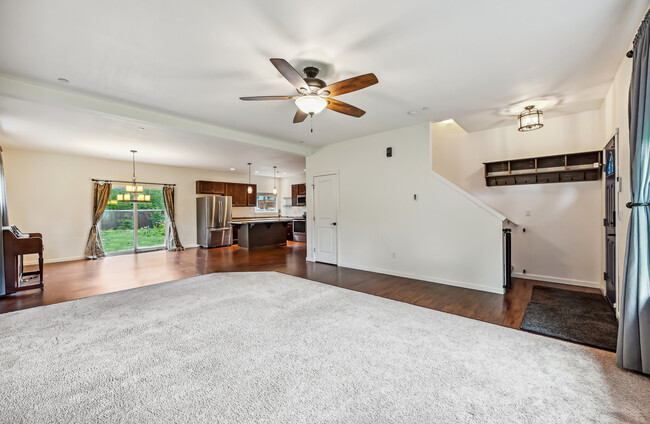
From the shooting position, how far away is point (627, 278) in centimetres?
200

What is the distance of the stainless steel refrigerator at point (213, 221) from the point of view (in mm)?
8914

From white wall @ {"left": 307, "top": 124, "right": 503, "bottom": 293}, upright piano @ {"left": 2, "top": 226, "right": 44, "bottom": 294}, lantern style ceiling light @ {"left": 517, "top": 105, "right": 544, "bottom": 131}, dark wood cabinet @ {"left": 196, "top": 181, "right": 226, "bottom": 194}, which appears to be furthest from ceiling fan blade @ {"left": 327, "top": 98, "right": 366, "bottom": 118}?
dark wood cabinet @ {"left": 196, "top": 181, "right": 226, "bottom": 194}

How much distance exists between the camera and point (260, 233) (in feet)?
29.3

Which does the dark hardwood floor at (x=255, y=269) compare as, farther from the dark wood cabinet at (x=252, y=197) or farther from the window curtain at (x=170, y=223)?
the dark wood cabinet at (x=252, y=197)

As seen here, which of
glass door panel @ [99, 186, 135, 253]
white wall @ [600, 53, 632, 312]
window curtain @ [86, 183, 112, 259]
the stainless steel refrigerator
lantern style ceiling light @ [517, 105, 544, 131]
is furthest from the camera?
the stainless steel refrigerator

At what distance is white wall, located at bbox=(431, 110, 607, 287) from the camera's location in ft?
14.1

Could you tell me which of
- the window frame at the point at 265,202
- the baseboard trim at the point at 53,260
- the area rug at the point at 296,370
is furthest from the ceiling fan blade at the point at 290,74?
the window frame at the point at 265,202

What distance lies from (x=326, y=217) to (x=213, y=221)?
4601 millimetres

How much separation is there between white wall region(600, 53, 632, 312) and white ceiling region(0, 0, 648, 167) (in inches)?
6.7

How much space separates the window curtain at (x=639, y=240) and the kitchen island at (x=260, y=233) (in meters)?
8.01

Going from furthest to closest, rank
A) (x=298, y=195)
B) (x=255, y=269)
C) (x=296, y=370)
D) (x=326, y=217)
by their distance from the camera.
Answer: (x=298, y=195)
(x=326, y=217)
(x=255, y=269)
(x=296, y=370)

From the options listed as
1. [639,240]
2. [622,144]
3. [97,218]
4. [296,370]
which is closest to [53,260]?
[97,218]

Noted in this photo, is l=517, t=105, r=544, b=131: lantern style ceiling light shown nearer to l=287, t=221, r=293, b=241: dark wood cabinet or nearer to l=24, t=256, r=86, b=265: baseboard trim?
l=287, t=221, r=293, b=241: dark wood cabinet

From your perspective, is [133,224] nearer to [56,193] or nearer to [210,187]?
[56,193]
